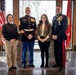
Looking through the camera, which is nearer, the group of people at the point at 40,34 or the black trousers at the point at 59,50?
the group of people at the point at 40,34

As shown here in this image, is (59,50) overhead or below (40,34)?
below

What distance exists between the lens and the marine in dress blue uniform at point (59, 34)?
535cm

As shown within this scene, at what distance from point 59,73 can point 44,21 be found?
1.46m

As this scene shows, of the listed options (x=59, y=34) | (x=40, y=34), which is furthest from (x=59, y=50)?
(x=40, y=34)

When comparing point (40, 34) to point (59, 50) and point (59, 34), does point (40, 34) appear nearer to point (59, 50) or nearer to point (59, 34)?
point (59, 34)

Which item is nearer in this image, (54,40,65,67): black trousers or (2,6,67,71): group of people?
(2,6,67,71): group of people

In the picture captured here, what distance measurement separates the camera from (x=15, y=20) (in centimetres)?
875

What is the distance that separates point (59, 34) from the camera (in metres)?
5.34

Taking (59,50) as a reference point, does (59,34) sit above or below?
above

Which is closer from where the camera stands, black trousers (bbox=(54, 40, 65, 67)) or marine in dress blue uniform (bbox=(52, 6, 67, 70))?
marine in dress blue uniform (bbox=(52, 6, 67, 70))

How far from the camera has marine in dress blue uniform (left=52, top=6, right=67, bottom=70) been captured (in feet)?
17.6

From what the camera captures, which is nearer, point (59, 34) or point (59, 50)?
point (59, 34)

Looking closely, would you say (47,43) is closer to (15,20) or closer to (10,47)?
(10,47)

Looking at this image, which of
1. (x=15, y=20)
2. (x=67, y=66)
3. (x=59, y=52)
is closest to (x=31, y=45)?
(x=59, y=52)
